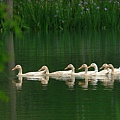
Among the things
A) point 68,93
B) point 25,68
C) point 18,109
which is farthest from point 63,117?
point 25,68

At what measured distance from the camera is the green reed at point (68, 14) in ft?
104

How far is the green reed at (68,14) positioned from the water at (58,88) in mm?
6189

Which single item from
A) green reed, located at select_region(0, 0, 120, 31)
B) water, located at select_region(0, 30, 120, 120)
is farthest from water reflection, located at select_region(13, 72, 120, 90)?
green reed, located at select_region(0, 0, 120, 31)

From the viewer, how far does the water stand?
1036 centimetres

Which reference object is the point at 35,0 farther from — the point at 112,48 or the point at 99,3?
the point at 112,48

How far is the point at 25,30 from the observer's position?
32.3 m

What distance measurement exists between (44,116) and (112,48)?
12.8 metres

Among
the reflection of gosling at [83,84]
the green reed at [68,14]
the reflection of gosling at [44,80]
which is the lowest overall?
the reflection of gosling at [83,84]

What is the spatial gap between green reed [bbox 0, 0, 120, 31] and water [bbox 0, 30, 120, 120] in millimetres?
6189

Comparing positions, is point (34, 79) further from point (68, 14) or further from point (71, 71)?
point (68, 14)

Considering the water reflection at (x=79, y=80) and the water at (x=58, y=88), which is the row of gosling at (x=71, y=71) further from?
the water at (x=58, y=88)

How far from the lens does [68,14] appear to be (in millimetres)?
31828

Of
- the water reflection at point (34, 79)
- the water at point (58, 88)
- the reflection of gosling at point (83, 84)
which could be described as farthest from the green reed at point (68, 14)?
the reflection of gosling at point (83, 84)

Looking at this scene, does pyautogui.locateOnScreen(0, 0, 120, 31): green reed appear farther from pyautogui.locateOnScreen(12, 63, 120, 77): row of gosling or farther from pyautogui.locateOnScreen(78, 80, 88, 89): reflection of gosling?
pyautogui.locateOnScreen(78, 80, 88, 89): reflection of gosling
